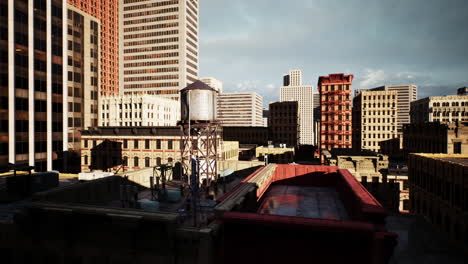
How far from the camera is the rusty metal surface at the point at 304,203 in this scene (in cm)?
2142

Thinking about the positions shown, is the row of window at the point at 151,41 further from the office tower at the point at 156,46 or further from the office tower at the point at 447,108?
the office tower at the point at 447,108

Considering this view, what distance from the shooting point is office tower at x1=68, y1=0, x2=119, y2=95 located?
132m

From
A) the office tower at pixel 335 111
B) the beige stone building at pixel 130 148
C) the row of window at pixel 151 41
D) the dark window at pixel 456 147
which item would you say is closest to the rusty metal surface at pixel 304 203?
the beige stone building at pixel 130 148

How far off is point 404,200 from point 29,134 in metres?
83.5

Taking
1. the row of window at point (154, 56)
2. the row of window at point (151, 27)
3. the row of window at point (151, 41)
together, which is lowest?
the row of window at point (154, 56)

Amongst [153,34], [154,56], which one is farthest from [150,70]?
[153,34]

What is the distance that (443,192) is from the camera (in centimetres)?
3164

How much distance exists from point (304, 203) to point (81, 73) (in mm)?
82627

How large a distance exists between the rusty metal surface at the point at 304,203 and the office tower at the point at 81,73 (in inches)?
2526

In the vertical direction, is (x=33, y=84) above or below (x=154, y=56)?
below

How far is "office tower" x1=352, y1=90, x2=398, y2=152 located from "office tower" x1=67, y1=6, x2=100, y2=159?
108922 millimetres

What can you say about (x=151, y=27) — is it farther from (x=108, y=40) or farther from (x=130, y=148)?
(x=130, y=148)

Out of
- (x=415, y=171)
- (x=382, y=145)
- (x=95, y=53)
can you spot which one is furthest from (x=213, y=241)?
(x=382, y=145)

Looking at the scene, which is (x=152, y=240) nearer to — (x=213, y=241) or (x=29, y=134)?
(x=213, y=241)
